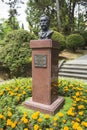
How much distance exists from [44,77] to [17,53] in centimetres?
476

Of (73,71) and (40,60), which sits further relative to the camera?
(73,71)

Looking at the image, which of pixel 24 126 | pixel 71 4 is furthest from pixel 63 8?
pixel 24 126

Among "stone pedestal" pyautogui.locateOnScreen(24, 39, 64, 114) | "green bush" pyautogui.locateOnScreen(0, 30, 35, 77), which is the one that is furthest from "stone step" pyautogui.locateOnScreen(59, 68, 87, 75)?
"stone pedestal" pyautogui.locateOnScreen(24, 39, 64, 114)

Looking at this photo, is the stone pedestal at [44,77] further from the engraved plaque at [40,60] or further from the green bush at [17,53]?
the green bush at [17,53]

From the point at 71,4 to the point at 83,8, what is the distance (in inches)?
110

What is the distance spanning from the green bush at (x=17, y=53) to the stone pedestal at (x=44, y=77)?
13.5 feet

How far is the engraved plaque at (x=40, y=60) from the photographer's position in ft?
12.7

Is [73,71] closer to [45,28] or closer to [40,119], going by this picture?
[45,28]

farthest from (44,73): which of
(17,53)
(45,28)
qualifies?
(17,53)

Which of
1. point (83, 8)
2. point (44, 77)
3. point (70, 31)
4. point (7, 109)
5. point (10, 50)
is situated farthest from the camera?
point (83, 8)

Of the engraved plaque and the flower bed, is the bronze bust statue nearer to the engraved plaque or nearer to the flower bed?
the engraved plaque

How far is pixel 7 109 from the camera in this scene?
3658 millimetres

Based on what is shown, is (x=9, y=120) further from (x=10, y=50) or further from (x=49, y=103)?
(x=10, y=50)

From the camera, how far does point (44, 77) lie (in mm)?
3949
